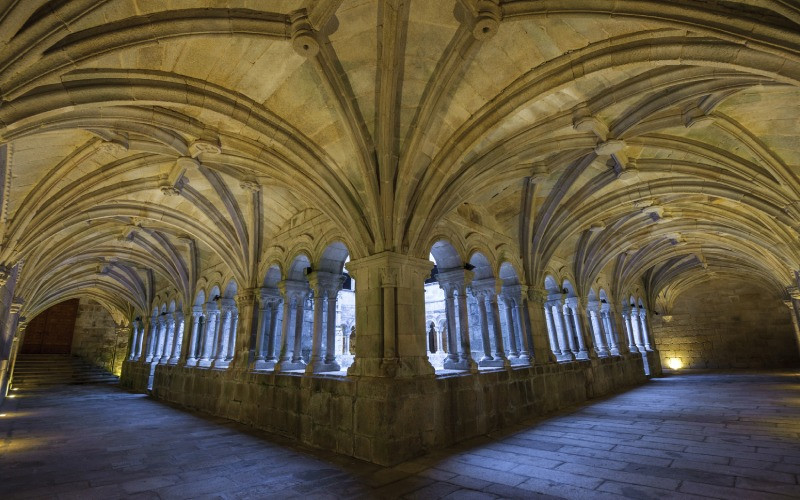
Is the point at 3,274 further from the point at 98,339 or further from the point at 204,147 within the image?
the point at 98,339

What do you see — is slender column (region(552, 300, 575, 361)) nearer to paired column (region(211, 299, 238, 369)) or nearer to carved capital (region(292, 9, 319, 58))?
paired column (region(211, 299, 238, 369))

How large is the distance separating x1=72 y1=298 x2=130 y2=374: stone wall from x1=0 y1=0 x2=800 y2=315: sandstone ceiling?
567 inches

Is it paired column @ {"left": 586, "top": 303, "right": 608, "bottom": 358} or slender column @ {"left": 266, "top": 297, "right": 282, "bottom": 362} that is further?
paired column @ {"left": 586, "top": 303, "right": 608, "bottom": 358}


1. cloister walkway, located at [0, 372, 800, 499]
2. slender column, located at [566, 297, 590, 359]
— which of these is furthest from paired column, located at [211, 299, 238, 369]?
slender column, located at [566, 297, 590, 359]

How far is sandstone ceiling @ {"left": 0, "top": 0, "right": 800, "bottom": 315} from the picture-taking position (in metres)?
3.19

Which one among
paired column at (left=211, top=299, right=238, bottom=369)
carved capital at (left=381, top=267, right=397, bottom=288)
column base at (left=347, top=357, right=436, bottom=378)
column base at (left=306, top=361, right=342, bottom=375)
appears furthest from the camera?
paired column at (left=211, top=299, right=238, bottom=369)

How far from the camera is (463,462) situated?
3998 millimetres

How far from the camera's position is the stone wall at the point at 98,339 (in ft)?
66.7

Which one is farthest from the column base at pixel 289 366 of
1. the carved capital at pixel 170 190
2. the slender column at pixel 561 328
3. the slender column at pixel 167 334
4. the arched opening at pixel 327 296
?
the slender column at pixel 167 334

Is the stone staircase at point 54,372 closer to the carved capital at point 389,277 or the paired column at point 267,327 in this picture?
the paired column at point 267,327

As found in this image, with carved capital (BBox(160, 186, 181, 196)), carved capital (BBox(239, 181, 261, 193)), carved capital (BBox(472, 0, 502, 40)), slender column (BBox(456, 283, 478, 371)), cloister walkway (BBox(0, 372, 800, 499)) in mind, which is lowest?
cloister walkway (BBox(0, 372, 800, 499))

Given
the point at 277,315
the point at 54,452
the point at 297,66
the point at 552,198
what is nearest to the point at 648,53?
the point at 297,66

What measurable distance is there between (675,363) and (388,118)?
2018 cm

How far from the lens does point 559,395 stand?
24.4 feet
